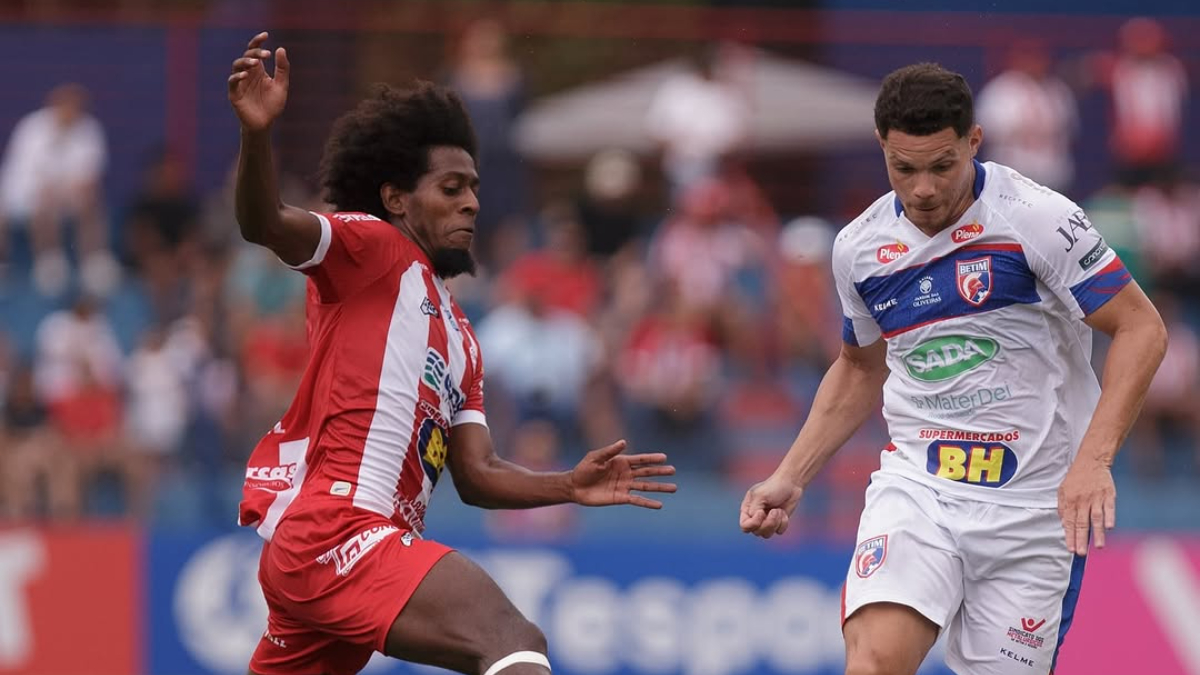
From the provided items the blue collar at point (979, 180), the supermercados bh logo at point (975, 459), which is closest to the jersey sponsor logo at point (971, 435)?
the supermercados bh logo at point (975, 459)

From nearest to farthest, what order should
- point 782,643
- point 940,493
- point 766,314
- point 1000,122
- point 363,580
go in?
point 363,580 < point 940,493 < point 782,643 < point 766,314 < point 1000,122

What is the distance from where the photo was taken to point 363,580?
6113 millimetres

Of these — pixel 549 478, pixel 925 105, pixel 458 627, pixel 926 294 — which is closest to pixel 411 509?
pixel 549 478

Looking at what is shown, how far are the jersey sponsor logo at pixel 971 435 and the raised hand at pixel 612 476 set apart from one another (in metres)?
0.94

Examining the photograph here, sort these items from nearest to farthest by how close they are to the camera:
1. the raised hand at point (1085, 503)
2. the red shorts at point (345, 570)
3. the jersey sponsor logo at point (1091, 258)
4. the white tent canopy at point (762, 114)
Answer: the raised hand at point (1085, 503) → the red shorts at point (345, 570) → the jersey sponsor logo at point (1091, 258) → the white tent canopy at point (762, 114)

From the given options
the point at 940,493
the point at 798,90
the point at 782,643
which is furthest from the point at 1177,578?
the point at 940,493

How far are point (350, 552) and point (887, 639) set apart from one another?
185 cm

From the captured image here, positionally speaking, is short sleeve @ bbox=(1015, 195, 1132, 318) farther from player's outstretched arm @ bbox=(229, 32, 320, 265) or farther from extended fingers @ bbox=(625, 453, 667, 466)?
player's outstretched arm @ bbox=(229, 32, 320, 265)

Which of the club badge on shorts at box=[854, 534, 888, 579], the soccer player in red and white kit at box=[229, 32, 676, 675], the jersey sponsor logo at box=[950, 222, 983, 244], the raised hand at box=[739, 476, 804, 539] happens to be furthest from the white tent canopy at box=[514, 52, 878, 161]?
the club badge on shorts at box=[854, 534, 888, 579]

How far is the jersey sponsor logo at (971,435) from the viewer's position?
647cm

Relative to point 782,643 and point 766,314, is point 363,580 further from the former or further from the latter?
point 766,314

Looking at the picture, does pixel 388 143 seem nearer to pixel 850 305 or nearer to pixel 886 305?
pixel 850 305

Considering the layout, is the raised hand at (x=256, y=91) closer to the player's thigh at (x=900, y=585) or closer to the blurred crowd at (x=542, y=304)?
the player's thigh at (x=900, y=585)

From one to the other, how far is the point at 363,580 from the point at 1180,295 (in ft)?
39.2
